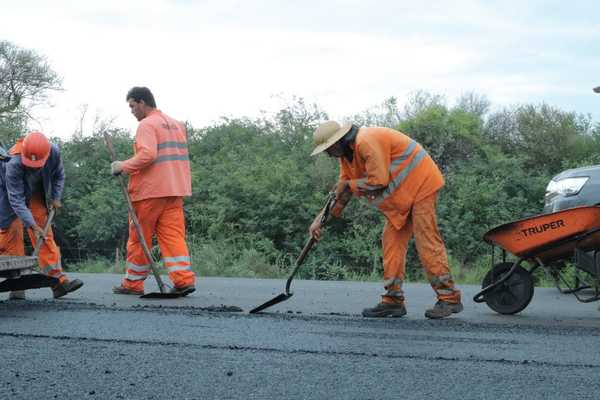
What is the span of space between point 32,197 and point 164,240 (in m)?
1.22

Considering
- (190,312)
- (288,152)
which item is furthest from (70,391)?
(288,152)

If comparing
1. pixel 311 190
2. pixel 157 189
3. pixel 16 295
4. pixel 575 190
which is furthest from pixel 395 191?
pixel 311 190

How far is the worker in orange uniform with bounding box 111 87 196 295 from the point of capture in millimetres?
7660

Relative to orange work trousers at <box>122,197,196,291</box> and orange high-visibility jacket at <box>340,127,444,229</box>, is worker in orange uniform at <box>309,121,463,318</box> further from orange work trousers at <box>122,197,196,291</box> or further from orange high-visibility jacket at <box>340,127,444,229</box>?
orange work trousers at <box>122,197,196,291</box>

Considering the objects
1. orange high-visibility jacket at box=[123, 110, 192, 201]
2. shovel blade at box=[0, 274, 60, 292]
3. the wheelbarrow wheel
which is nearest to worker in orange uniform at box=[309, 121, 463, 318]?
the wheelbarrow wheel

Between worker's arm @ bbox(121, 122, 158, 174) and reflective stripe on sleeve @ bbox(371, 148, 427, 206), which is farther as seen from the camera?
worker's arm @ bbox(121, 122, 158, 174)

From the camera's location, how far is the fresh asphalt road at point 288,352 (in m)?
4.12

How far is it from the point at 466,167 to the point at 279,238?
383 centimetres

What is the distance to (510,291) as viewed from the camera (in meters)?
6.58

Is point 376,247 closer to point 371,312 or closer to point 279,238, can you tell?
point 279,238

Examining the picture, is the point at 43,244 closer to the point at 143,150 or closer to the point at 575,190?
the point at 143,150

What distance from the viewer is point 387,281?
6512 mm

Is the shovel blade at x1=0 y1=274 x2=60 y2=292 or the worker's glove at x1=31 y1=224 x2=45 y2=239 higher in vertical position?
the worker's glove at x1=31 y1=224 x2=45 y2=239

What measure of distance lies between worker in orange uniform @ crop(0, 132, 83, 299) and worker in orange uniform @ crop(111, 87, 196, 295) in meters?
0.57
